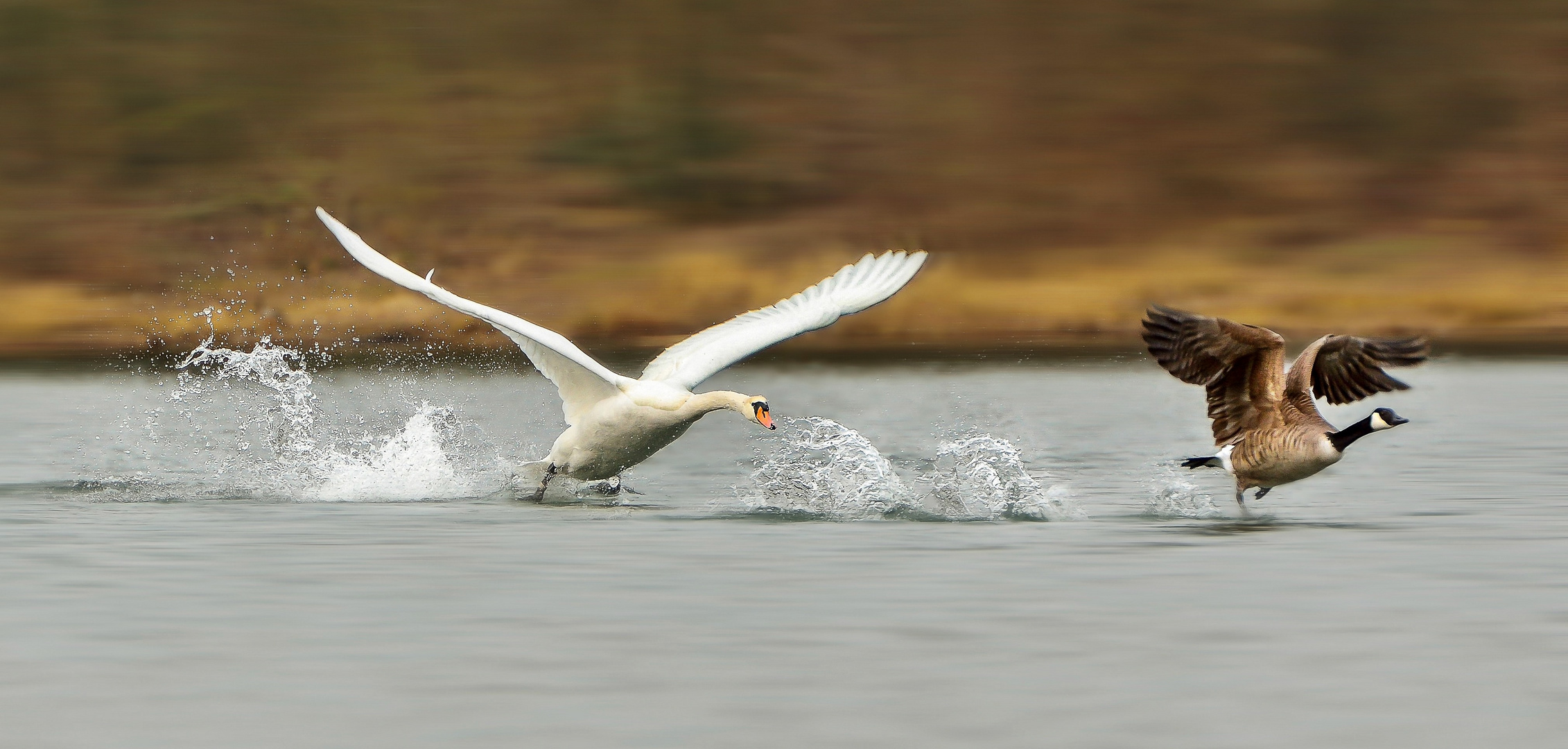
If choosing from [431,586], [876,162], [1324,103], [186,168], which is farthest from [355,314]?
[431,586]

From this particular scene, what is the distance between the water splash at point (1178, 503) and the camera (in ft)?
40.4

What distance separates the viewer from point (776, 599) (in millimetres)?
9188

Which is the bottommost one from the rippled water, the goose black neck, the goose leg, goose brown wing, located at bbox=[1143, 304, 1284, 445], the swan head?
the rippled water

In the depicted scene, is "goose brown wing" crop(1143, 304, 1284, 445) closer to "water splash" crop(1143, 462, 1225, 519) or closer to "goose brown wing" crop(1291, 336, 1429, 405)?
"goose brown wing" crop(1291, 336, 1429, 405)

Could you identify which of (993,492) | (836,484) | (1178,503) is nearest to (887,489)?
(836,484)

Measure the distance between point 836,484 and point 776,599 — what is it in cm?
343

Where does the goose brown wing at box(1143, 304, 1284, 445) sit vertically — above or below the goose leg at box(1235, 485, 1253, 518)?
above

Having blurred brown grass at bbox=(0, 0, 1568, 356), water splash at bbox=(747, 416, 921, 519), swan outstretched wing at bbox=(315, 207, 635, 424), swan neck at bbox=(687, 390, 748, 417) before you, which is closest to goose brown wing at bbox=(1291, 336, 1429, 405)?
water splash at bbox=(747, 416, 921, 519)

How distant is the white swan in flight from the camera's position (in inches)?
473

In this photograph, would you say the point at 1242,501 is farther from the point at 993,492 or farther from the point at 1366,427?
the point at 993,492

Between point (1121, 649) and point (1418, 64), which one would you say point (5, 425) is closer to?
point (1121, 649)

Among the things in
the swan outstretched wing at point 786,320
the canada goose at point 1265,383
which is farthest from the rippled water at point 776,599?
the swan outstretched wing at point 786,320

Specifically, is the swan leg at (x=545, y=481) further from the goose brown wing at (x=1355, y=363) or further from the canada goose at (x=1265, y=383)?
the goose brown wing at (x=1355, y=363)

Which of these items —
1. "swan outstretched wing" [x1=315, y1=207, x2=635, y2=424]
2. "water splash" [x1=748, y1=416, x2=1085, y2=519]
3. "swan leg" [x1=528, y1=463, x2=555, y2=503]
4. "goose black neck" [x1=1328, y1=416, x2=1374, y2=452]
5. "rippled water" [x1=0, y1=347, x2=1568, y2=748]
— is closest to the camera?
"rippled water" [x1=0, y1=347, x2=1568, y2=748]
